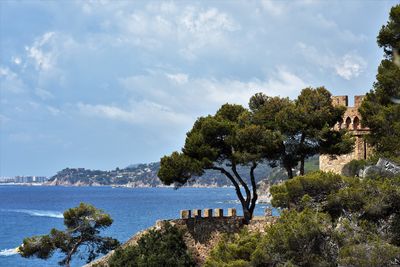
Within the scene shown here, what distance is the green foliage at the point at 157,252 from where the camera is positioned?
75.3ft

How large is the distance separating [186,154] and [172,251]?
375cm

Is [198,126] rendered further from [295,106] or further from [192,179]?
[295,106]

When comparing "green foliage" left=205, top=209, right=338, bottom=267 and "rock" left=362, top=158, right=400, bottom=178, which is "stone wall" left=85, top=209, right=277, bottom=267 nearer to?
"rock" left=362, top=158, right=400, bottom=178

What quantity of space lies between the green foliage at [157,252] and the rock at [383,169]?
761 cm

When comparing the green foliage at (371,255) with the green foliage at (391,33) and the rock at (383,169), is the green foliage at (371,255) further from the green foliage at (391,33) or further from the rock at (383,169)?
the green foliage at (391,33)

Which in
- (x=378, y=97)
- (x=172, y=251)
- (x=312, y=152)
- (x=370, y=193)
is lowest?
(x=172, y=251)

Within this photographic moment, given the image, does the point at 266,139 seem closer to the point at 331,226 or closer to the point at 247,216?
the point at 247,216

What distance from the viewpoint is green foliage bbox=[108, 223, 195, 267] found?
2294 centimetres

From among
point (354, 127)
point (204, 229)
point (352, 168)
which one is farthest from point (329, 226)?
point (354, 127)

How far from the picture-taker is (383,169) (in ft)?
61.7

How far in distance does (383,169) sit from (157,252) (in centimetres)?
857

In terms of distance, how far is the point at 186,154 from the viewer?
981 inches

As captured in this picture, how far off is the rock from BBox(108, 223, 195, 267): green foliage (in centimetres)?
761

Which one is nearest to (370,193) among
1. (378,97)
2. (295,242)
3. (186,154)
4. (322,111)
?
(295,242)
